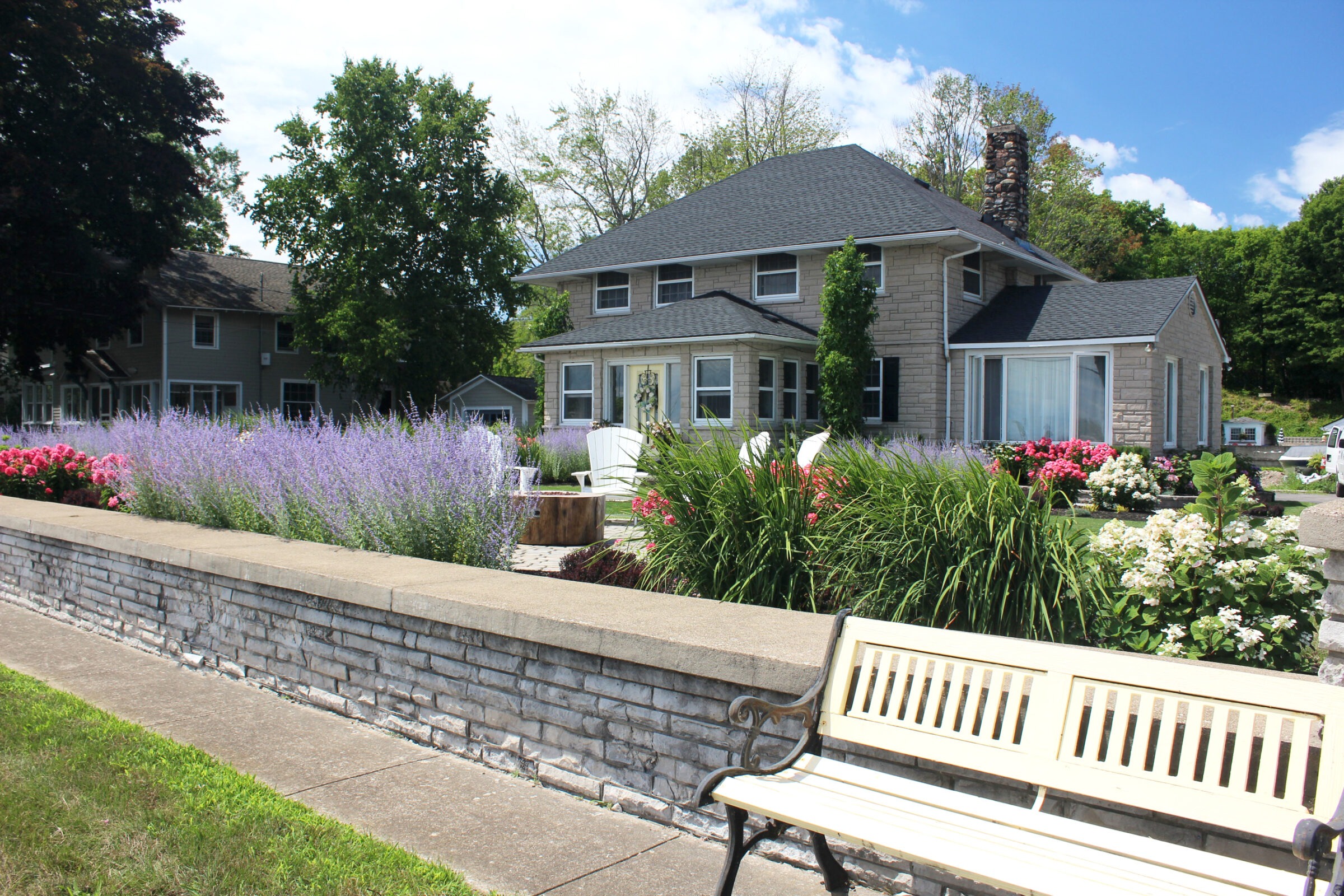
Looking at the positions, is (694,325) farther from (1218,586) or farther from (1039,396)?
(1218,586)

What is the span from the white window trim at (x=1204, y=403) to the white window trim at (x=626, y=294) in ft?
44.4

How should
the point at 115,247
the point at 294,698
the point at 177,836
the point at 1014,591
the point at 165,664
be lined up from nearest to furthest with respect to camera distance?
the point at 177,836
the point at 1014,591
the point at 294,698
the point at 165,664
the point at 115,247

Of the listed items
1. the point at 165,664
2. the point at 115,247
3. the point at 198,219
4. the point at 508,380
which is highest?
the point at 198,219

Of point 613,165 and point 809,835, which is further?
point 613,165

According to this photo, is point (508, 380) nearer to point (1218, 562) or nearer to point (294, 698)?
point (294, 698)

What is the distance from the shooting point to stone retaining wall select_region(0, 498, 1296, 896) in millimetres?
3104

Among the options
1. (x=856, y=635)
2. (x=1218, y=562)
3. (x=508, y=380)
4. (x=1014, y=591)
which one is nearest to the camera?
(x=856, y=635)

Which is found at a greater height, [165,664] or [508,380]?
[508,380]

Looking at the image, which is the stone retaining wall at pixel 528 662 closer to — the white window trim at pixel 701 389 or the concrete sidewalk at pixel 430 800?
the concrete sidewalk at pixel 430 800

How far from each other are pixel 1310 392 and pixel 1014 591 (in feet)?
175

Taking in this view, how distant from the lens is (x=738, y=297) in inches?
893

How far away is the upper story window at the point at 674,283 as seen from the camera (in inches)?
932

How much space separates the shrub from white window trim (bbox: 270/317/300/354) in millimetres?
31337

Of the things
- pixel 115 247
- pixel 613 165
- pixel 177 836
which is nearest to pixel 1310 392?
pixel 613 165
